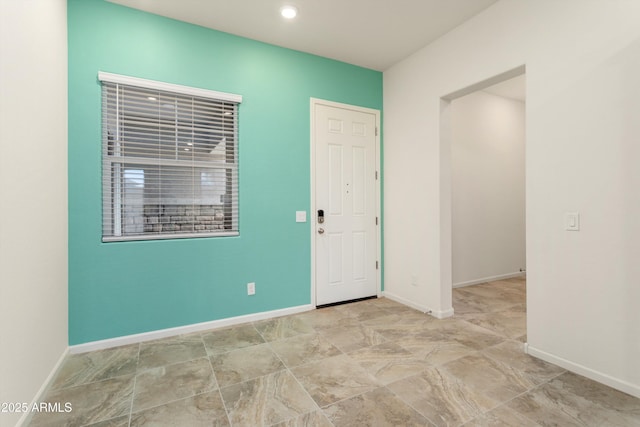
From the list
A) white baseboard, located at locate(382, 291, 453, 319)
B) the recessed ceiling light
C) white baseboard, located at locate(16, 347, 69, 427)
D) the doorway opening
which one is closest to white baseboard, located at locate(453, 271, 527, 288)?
the doorway opening

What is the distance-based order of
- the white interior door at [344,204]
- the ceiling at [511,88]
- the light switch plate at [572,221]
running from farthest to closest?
1. the ceiling at [511,88]
2. the white interior door at [344,204]
3. the light switch plate at [572,221]

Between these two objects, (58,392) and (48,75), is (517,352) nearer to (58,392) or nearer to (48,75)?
(58,392)

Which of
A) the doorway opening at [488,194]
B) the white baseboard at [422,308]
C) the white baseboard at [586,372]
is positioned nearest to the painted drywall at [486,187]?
the doorway opening at [488,194]

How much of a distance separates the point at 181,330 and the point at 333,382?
1548mm

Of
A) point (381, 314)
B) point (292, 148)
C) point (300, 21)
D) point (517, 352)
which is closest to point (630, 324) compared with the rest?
point (517, 352)

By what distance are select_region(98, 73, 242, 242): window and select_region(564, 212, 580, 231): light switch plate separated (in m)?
2.69

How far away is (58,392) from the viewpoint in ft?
6.15

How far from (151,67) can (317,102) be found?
162 cm

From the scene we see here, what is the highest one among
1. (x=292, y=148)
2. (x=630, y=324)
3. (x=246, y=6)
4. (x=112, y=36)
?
(x=246, y=6)

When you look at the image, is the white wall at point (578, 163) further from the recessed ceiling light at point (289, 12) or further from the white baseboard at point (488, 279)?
the white baseboard at point (488, 279)

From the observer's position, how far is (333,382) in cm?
196

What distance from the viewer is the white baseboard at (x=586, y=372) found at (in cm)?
179

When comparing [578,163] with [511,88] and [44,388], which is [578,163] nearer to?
[511,88]

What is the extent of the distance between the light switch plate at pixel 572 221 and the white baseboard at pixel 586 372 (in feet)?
3.04
